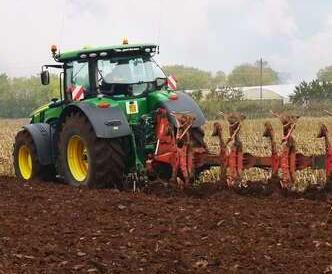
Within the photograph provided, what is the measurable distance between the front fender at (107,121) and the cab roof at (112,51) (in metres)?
0.83

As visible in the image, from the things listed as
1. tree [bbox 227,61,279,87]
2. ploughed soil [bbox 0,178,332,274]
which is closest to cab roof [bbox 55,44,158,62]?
ploughed soil [bbox 0,178,332,274]

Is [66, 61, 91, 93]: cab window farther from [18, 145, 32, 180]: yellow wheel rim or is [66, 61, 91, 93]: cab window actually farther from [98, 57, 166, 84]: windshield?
[18, 145, 32, 180]: yellow wheel rim

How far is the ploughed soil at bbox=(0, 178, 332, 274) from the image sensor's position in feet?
14.7

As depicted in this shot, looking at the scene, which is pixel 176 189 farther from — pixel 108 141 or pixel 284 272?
pixel 284 272

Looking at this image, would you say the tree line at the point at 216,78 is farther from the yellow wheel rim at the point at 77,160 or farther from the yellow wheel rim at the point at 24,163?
the yellow wheel rim at the point at 77,160

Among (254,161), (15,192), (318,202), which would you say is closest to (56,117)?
(15,192)

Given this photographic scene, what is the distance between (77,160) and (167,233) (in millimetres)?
3755

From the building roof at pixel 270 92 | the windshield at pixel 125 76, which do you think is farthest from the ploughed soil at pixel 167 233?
the building roof at pixel 270 92

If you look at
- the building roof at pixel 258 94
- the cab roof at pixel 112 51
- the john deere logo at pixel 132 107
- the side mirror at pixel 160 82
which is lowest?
the building roof at pixel 258 94

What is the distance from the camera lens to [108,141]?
823cm

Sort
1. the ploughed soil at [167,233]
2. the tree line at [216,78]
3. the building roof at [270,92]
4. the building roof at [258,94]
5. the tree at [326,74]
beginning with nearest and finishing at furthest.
Result: the ploughed soil at [167,233], the building roof at [258,94], the building roof at [270,92], the tree line at [216,78], the tree at [326,74]

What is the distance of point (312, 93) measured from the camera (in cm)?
4522

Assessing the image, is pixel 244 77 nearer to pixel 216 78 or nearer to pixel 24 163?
pixel 216 78

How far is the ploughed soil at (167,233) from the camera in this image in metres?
4.47
